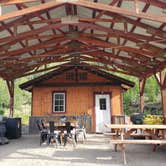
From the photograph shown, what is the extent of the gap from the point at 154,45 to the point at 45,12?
4.42m

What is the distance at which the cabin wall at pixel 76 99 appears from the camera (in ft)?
42.1

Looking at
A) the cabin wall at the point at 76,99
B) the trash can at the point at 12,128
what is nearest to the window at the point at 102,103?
the cabin wall at the point at 76,99

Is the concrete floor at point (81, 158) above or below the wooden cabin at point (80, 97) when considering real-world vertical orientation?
below

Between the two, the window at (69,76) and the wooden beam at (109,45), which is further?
the window at (69,76)

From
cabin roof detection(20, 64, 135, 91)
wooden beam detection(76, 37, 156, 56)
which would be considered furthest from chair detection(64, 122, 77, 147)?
cabin roof detection(20, 64, 135, 91)

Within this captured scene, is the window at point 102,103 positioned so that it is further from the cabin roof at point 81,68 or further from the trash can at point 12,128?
the trash can at point 12,128

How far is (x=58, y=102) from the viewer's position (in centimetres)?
1292

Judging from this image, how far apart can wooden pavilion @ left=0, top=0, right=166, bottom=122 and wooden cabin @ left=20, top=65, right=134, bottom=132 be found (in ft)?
3.35

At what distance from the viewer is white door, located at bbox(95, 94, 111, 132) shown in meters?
12.7

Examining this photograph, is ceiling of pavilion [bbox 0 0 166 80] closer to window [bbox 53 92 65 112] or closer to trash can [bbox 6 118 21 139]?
window [bbox 53 92 65 112]

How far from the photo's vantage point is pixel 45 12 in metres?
7.32

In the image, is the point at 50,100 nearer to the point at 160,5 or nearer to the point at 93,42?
the point at 93,42

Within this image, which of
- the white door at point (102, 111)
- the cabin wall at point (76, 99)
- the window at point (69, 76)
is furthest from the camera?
the window at point (69, 76)

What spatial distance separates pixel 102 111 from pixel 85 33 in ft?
16.7
